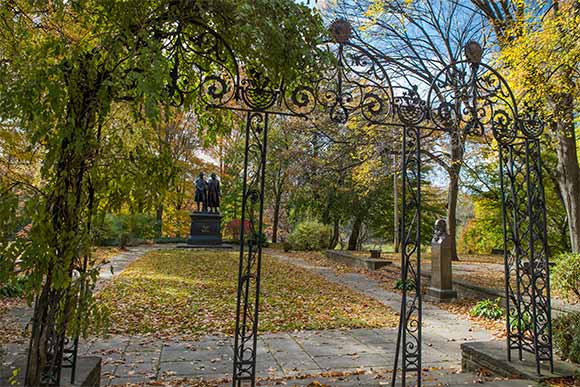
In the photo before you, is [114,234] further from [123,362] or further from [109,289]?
[123,362]

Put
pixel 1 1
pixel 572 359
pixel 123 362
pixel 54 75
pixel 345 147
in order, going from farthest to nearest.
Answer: pixel 345 147 < pixel 123 362 < pixel 572 359 < pixel 1 1 < pixel 54 75

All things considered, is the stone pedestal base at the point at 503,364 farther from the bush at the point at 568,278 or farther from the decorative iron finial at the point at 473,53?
the decorative iron finial at the point at 473,53

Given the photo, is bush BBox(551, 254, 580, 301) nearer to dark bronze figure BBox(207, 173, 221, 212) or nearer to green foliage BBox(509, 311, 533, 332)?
green foliage BBox(509, 311, 533, 332)

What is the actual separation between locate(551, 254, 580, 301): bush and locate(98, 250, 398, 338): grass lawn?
2424 mm

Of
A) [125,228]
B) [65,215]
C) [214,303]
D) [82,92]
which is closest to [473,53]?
[82,92]

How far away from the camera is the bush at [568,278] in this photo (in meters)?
5.02

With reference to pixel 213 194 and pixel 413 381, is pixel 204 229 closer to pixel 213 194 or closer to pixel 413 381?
pixel 213 194

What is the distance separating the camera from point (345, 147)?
15.2 meters

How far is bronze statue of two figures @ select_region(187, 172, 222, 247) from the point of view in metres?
18.1

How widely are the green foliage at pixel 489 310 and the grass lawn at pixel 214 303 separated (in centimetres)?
149

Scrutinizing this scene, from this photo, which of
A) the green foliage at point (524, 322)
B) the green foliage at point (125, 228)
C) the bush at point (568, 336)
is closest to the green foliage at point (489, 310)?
the green foliage at point (524, 322)

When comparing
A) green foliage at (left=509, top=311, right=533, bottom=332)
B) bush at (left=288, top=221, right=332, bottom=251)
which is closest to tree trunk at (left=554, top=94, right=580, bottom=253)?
green foliage at (left=509, top=311, right=533, bottom=332)

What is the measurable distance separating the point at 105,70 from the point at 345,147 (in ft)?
43.9

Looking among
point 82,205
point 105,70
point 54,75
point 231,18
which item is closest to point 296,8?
point 231,18
